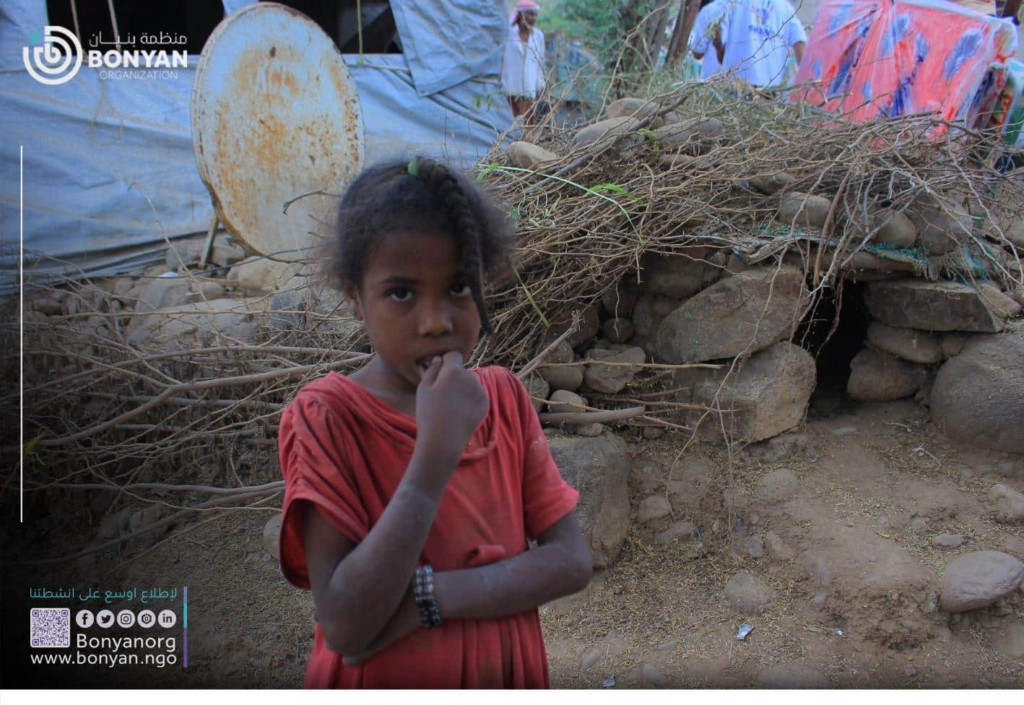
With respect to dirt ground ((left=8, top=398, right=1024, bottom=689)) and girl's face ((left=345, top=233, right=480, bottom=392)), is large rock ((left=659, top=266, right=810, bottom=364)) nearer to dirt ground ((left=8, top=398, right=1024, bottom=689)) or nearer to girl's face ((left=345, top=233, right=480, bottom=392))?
dirt ground ((left=8, top=398, right=1024, bottom=689))

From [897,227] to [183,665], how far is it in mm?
3148

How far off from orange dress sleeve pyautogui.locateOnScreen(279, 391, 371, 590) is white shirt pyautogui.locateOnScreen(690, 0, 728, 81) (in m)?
5.19

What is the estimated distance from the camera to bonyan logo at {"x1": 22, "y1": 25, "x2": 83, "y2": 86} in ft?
7.54

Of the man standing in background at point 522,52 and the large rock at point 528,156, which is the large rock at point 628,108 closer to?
the large rock at point 528,156

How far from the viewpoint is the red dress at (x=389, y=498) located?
0.99 m

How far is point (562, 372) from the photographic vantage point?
3.09m

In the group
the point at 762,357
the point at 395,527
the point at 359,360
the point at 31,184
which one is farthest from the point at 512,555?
the point at 31,184

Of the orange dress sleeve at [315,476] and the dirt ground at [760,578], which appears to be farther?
the dirt ground at [760,578]

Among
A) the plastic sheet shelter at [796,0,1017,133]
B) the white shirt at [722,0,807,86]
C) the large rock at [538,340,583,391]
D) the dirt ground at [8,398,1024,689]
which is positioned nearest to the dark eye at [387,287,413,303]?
the dirt ground at [8,398,1024,689]

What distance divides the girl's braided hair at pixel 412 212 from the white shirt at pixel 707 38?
495 centimetres

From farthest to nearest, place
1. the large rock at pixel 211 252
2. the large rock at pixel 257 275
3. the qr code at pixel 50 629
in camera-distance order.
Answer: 1. the large rock at pixel 211 252
2. the large rock at pixel 257 275
3. the qr code at pixel 50 629

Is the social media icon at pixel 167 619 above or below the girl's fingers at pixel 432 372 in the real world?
below

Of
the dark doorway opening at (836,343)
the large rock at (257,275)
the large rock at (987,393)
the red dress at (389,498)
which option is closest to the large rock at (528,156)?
the large rock at (257,275)

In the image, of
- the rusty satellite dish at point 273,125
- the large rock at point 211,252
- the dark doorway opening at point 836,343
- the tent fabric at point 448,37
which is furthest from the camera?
the tent fabric at point 448,37
